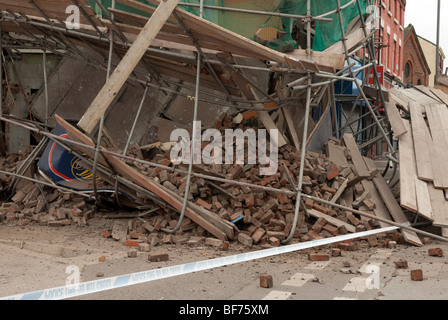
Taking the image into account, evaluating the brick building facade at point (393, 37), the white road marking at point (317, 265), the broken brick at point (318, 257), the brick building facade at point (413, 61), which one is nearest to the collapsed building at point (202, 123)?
the broken brick at point (318, 257)

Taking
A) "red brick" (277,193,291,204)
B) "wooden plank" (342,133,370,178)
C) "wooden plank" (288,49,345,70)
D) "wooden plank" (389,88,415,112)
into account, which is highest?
"wooden plank" (288,49,345,70)

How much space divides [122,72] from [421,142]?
5911 millimetres

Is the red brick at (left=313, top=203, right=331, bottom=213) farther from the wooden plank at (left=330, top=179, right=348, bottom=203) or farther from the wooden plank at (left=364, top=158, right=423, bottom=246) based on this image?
the wooden plank at (left=364, top=158, right=423, bottom=246)

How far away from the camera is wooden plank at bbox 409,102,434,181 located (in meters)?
8.29

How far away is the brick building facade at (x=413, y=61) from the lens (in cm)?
3775

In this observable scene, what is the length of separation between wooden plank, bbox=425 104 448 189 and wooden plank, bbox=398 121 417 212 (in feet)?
1.18

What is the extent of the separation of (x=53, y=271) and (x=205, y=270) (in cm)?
166

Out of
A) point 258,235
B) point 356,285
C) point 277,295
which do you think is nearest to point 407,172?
point 258,235

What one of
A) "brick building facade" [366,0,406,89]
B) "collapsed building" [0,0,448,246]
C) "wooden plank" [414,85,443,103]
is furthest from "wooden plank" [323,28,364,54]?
"brick building facade" [366,0,406,89]

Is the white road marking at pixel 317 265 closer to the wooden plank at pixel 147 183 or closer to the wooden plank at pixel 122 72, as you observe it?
the wooden plank at pixel 147 183

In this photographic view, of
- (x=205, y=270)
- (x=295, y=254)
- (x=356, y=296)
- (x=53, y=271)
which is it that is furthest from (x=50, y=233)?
(x=356, y=296)

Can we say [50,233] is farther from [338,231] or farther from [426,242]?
[426,242]

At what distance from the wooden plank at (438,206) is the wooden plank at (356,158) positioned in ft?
3.77
